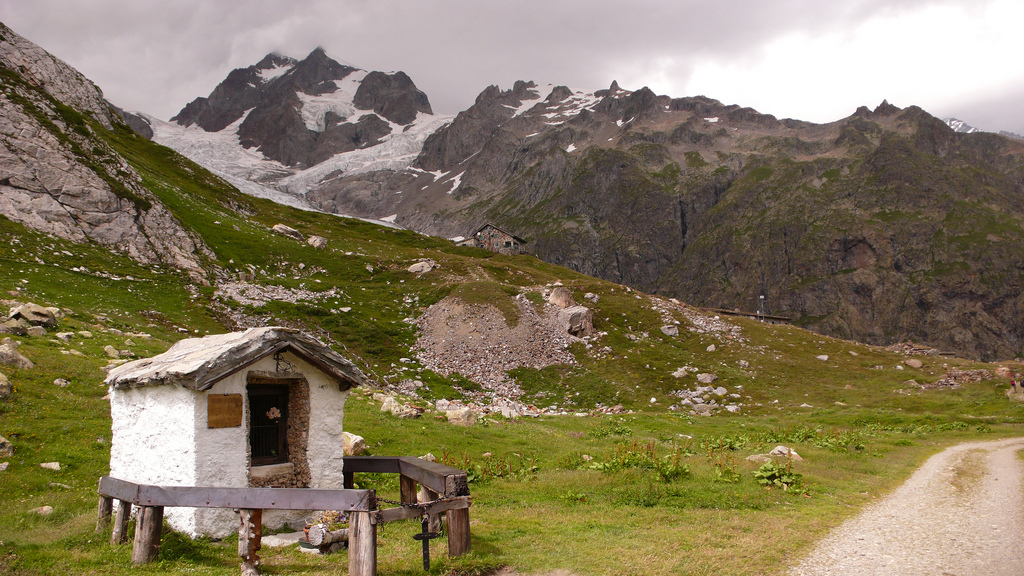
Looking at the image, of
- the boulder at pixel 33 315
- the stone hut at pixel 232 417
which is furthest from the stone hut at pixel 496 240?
the stone hut at pixel 232 417

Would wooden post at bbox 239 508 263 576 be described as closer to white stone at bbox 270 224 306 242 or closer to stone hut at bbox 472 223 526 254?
white stone at bbox 270 224 306 242

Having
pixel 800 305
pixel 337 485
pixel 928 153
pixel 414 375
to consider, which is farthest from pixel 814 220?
pixel 337 485

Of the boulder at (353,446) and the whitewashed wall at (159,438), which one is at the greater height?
the whitewashed wall at (159,438)

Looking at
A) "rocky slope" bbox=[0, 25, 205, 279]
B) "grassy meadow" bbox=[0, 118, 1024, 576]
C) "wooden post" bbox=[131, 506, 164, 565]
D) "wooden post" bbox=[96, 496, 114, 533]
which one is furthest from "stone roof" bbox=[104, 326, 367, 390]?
"rocky slope" bbox=[0, 25, 205, 279]

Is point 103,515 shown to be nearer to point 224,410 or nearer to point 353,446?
point 224,410

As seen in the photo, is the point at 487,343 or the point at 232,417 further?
the point at 487,343

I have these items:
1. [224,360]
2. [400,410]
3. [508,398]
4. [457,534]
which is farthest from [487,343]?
[457,534]

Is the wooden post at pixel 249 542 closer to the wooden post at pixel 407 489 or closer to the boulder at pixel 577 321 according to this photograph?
the wooden post at pixel 407 489

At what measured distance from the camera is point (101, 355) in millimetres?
24281

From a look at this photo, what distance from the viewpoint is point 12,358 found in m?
19.3

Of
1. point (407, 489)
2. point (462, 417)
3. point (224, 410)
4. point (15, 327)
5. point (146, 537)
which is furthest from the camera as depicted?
point (462, 417)

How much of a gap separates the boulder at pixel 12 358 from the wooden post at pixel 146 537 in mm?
14656

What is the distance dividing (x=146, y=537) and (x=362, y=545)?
15.0 ft

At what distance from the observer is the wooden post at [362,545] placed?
28.3ft
